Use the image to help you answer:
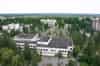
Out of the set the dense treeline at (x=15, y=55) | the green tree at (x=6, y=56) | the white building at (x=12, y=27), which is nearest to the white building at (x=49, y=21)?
the white building at (x=12, y=27)

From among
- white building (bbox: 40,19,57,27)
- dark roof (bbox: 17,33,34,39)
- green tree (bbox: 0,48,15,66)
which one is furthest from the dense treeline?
white building (bbox: 40,19,57,27)

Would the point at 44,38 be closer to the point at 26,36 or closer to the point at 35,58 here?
the point at 26,36

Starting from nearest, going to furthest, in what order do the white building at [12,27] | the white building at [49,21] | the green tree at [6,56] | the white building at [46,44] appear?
the green tree at [6,56] → the white building at [46,44] → the white building at [12,27] → the white building at [49,21]

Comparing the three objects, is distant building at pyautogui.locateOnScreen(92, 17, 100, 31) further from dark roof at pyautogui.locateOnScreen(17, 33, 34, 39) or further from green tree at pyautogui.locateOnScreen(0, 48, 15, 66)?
green tree at pyautogui.locateOnScreen(0, 48, 15, 66)

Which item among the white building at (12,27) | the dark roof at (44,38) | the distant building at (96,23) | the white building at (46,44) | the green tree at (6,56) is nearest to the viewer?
the green tree at (6,56)

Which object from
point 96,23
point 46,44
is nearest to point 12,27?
point 46,44

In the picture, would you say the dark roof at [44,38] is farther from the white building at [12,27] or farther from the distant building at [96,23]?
the distant building at [96,23]

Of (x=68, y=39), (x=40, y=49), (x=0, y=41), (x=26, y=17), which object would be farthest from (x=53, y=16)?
(x=0, y=41)

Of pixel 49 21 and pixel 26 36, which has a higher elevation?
pixel 49 21
